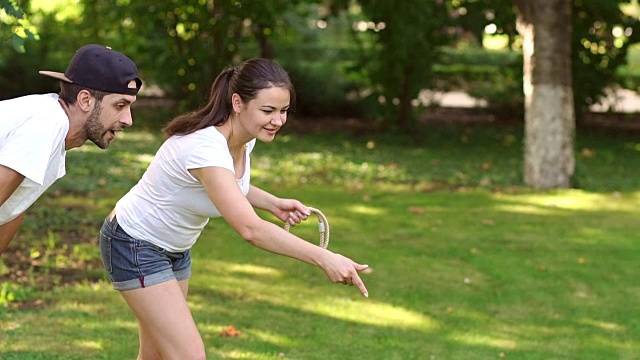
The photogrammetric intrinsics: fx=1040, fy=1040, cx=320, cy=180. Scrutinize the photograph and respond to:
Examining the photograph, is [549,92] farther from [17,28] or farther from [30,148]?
[30,148]

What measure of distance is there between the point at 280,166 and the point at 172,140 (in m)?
9.19

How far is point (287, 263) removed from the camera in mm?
8383

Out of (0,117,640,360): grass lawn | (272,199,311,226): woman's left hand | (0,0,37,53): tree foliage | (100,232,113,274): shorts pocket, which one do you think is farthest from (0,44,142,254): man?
(0,0,37,53): tree foliage

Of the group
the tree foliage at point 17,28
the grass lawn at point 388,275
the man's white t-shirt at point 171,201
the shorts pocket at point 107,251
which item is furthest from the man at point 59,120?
the tree foliage at point 17,28

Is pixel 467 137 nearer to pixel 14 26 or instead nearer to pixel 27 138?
pixel 14 26

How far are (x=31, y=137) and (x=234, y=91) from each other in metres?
0.94

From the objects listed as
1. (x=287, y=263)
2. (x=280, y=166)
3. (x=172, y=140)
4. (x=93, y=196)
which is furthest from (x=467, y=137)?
(x=172, y=140)

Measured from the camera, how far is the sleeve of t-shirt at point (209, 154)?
13.1 ft

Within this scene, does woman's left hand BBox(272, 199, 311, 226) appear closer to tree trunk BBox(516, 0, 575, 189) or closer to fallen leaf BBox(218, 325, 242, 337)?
fallen leaf BBox(218, 325, 242, 337)

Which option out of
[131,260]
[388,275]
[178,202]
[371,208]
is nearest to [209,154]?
[178,202]

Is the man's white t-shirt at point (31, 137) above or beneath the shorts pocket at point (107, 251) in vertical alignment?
above

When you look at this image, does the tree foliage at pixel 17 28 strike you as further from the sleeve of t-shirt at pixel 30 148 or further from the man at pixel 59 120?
the sleeve of t-shirt at pixel 30 148

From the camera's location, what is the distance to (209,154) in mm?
4016

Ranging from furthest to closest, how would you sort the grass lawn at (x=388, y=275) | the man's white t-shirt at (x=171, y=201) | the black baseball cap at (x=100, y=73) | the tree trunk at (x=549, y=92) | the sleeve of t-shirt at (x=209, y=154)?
1. the tree trunk at (x=549, y=92)
2. the grass lawn at (x=388, y=275)
3. the man's white t-shirt at (x=171, y=201)
4. the sleeve of t-shirt at (x=209, y=154)
5. the black baseball cap at (x=100, y=73)
